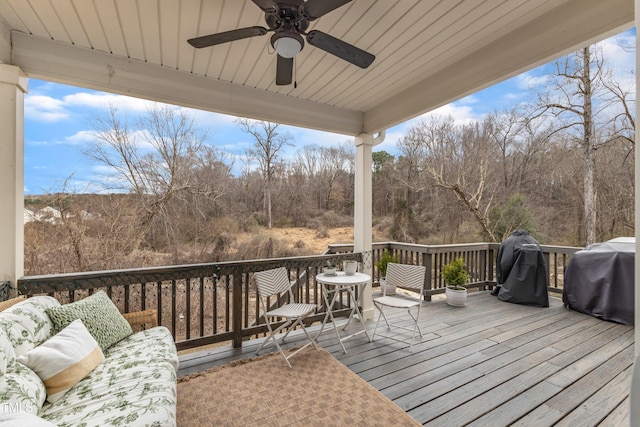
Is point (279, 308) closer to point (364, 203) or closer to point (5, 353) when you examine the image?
point (364, 203)

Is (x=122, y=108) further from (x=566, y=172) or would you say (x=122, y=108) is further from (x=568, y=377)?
(x=566, y=172)

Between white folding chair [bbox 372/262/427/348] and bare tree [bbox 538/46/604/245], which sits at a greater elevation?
bare tree [bbox 538/46/604/245]

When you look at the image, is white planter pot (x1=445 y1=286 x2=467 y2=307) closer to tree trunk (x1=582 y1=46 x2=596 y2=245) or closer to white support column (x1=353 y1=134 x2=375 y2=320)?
white support column (x1=353 y1=134 x2=375 y2=320)

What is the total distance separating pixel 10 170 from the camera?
2064 mm

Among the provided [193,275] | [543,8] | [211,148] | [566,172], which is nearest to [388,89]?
[543,8]

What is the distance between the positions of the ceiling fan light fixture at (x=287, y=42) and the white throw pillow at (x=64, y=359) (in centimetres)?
218

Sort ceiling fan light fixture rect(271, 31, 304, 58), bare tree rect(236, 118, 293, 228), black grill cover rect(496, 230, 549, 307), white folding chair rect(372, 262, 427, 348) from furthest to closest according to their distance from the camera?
bare tree rect(236, 118, 293, 228), black grill cover rect(496, 230, 549, 307), white folding chair rect(372, 262, 427, 348), ceiling fan light fixture rect(271, 31, 304, 58)

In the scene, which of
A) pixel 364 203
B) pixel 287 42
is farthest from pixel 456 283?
pixel 287 42

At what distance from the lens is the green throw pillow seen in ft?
5.95

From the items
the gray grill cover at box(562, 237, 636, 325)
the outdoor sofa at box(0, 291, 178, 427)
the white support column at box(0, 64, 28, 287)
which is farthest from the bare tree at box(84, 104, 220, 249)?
the gray grill cover at box(562, 237, 636, 325)

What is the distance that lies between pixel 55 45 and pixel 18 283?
1.91m

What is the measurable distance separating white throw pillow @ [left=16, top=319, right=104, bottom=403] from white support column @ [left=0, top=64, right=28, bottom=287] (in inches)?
35.5

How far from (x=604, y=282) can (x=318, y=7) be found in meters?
4.78

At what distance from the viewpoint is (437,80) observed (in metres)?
2.76
